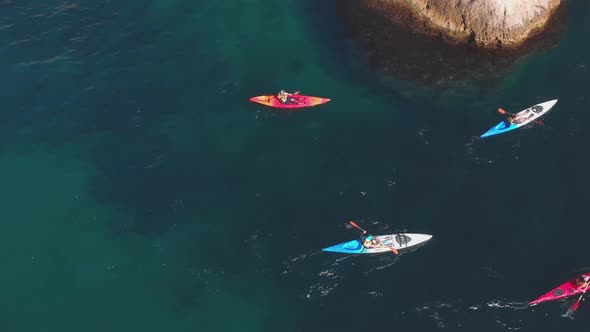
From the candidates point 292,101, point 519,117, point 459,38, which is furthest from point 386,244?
point 459,38

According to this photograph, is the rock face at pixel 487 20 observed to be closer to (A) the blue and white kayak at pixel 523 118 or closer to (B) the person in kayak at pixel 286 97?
(A) the blue and white kayak at pixel 523 118

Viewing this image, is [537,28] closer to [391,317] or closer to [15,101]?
[391,317]

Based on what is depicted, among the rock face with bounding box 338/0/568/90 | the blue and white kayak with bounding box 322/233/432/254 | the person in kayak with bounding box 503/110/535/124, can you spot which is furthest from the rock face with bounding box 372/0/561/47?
the blue and white kayak with bounding box 322/233/432/254

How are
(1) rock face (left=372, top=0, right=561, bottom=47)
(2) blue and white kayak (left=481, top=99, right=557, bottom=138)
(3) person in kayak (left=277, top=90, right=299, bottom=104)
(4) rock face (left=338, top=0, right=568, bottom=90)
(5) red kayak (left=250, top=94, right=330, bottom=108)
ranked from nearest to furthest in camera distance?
(2) blue and white kayak (left=481, top=99, right=557, bottom=138), (3) person in kayak (left=277, top=90, right=299, bottom=104), (5) red kayak (left=250, top=94, right=330, bottom=108), (4) rock face (left=338, top=0, right=568, bottom=90), (1) rock face (left=372, top=0, right=561, bottom=47)

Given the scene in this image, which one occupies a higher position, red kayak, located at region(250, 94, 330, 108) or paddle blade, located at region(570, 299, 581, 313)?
red kayak, located at region(250, 94, 330, 108)

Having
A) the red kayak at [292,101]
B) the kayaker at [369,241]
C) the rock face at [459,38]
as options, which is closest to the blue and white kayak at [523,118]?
the rock face at [459,38]

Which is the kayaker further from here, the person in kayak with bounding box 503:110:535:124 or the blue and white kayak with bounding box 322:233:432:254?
the person in kayak with bounding box 503:110:535:124

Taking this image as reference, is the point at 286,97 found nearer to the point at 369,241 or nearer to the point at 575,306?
the point at 369,241
